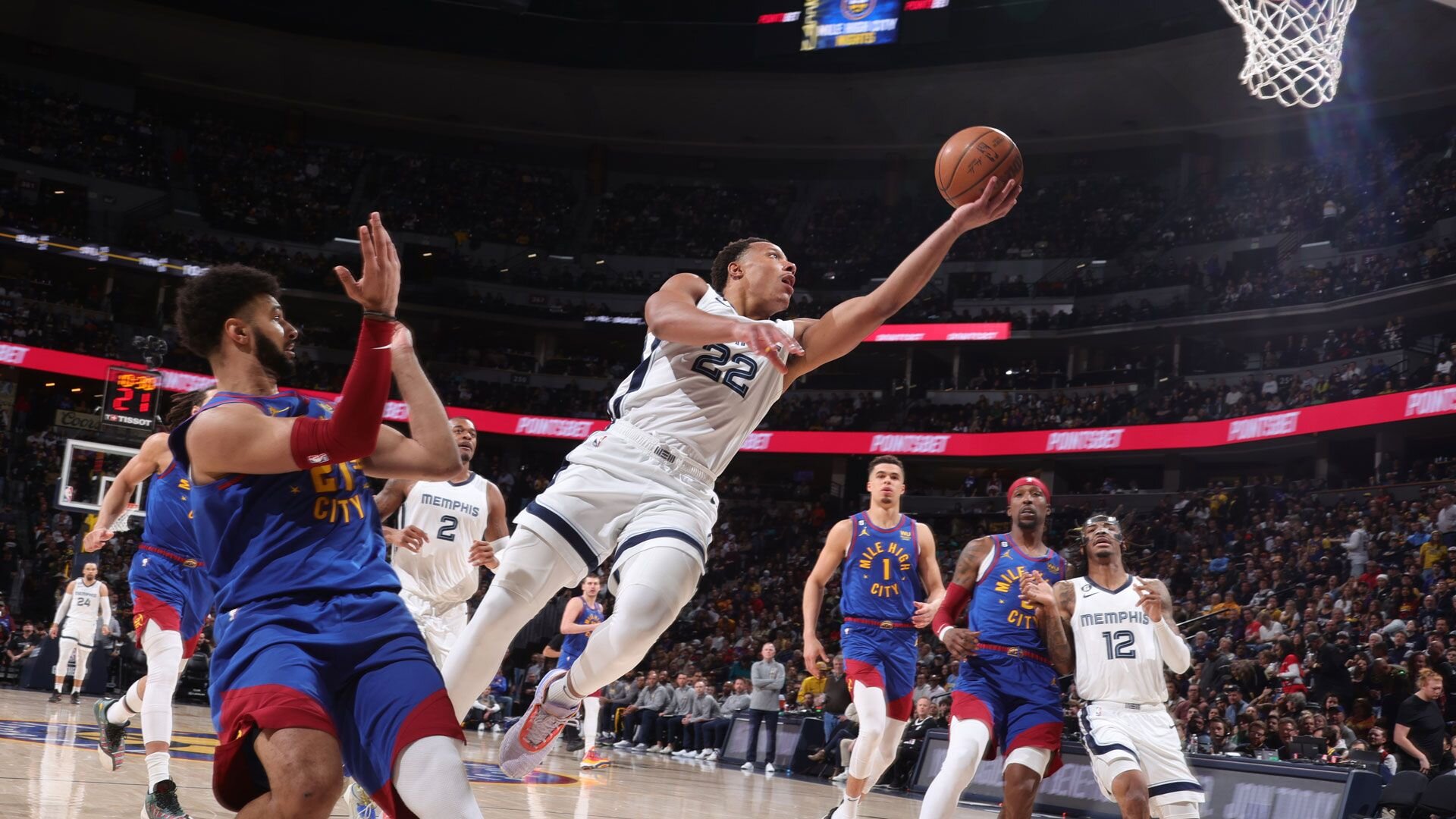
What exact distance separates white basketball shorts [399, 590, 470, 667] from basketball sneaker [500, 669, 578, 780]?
130 inches

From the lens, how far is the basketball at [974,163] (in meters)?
5.49

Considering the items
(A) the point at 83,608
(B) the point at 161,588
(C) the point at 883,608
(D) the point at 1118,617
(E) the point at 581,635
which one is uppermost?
(D) the point at 1118,617

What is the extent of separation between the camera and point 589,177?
42125 mm

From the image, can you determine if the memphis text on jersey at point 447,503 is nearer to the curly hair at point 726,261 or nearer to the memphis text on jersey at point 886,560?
the memphis text on jersey at point 886,560

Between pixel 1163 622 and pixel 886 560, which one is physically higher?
pixel 886 560

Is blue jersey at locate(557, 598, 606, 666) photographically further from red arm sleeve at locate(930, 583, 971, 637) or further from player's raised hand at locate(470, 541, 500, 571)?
player's raised hand at locate(470, 541, 500, 571)

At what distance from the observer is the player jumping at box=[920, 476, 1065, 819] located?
6859 millimetres

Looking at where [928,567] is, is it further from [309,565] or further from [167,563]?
[309,565]

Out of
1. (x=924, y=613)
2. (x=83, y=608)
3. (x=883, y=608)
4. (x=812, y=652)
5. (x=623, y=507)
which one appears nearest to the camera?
(x=623, y=507)

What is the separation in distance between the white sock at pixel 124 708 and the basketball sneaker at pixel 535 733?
324 cm

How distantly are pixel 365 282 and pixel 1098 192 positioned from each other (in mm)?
36339

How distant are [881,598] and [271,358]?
A: 19.2ft

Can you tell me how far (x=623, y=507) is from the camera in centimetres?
515

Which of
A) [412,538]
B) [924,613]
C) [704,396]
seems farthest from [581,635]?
[704,396]
